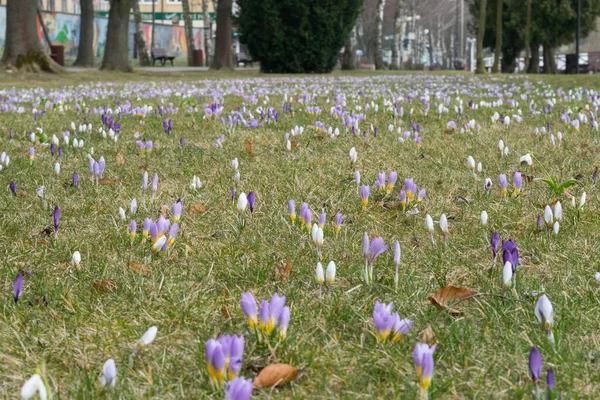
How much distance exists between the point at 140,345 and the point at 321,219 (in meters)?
1.00

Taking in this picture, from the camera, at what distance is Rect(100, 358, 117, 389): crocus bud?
1565mm

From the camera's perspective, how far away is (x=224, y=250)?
2.81 metres

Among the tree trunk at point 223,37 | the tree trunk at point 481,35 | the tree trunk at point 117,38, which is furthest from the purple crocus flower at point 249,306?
the tree trunk at point 481,35

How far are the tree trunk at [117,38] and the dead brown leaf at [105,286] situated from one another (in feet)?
77.5

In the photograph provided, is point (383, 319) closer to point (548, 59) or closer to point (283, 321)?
point (283, 321)

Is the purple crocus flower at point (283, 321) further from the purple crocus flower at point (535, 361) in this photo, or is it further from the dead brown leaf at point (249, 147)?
the dead brown leaf at point (249, 147)

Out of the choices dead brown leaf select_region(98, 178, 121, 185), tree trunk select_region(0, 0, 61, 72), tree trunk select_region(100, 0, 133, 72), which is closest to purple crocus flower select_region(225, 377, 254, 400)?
dead brown leaf select_region(98, 178, 121, 185)

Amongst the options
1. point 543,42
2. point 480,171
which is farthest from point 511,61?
point 480,171

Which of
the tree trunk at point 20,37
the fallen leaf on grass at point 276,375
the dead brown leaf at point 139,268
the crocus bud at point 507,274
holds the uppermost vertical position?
the tree trunk at point 20,37

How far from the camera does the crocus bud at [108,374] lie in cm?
156

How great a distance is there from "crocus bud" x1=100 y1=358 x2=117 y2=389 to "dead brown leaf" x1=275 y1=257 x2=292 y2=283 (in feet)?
3.10

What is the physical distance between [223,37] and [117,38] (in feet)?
20.8

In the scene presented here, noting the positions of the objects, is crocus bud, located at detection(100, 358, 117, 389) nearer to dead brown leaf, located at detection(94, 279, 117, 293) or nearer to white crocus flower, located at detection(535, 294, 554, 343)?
dead brown leaf, located at detection(94, 279, 117, 293)

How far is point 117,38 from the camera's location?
25062mm
